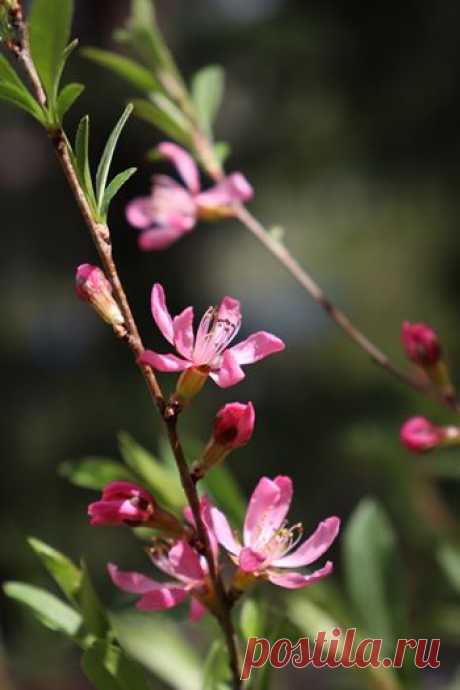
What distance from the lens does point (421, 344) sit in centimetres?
69

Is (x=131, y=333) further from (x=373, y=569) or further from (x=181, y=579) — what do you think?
(x=373, y=569)

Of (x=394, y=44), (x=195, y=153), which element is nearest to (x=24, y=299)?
(x=394, y=44)

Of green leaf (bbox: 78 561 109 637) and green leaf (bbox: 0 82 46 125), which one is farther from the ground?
green leaf (bbox: 0 82 46 125)

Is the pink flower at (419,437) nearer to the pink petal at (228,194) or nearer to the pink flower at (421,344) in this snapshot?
the pink flower at (421,344)

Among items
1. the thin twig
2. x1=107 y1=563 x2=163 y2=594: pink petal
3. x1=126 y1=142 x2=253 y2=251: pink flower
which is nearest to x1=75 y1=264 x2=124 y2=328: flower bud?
the thin twig

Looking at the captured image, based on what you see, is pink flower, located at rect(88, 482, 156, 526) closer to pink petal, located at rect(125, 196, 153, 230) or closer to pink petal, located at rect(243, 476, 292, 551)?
pink petal, located at rect(243, 476, 292, 551)

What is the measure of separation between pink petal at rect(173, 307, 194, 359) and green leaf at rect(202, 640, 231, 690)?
158 millimetres

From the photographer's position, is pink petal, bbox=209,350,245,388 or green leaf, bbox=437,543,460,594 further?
green leaf, bbox=437,543,460,594

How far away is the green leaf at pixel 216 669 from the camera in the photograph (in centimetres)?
52

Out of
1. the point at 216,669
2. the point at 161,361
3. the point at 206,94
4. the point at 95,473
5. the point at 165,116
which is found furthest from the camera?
the point at 206,94

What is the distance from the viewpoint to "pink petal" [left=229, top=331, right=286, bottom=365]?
45 cm

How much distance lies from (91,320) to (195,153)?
8.18 ft

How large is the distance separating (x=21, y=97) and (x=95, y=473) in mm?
277

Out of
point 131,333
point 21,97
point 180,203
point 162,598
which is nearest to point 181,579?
point 162,598
